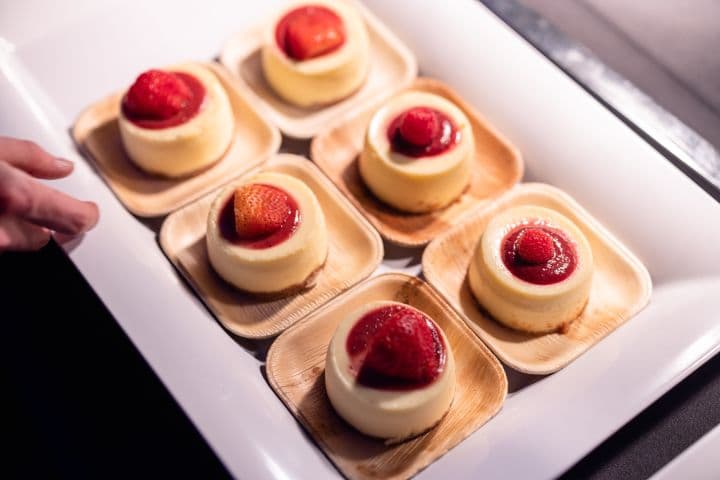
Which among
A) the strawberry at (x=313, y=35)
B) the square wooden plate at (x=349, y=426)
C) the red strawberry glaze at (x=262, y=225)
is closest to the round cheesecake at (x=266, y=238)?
the red strawberry glaze at (x=262, y=225)

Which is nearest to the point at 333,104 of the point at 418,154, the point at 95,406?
the point at 418,154

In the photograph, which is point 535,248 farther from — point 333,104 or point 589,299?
point 333,104

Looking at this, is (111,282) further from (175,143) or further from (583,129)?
(583,129)

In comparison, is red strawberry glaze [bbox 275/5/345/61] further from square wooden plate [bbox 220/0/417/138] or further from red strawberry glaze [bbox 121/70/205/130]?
red strawberry glaze [bbox 121/70/205/130]

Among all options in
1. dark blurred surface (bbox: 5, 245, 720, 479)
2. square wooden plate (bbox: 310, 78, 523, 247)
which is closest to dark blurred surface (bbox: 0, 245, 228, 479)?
dark blurred surface (bbox: 5, 245, 720, 479)

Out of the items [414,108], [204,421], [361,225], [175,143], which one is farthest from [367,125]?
[204,421]

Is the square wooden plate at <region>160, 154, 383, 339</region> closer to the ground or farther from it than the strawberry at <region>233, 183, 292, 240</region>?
closer to the ground
